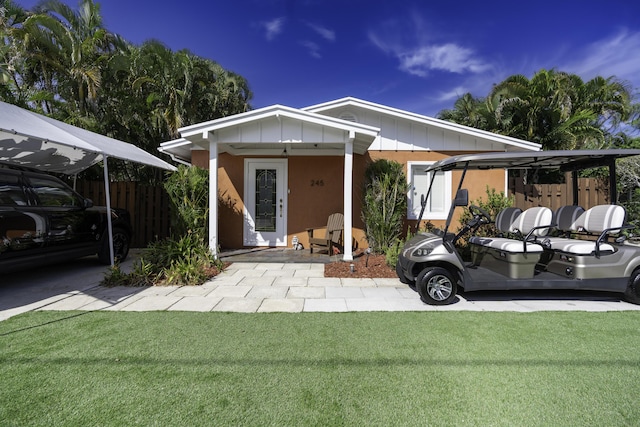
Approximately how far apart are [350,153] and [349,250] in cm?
216

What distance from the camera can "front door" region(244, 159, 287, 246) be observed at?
8602mm

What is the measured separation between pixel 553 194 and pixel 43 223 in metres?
11.4

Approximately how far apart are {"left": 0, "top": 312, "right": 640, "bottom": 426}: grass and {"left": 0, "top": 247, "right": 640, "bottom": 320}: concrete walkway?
40cm

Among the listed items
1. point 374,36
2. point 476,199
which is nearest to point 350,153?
point 476,199

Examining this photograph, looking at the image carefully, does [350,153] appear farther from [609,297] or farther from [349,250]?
[609,297]

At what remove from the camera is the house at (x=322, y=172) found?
8.14m

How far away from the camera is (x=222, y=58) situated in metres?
17.8

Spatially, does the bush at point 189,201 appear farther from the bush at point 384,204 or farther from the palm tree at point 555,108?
the palm tree at point 555,108

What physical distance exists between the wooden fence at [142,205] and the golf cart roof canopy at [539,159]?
25.7 ft

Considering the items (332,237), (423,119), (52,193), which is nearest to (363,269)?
(332,237)

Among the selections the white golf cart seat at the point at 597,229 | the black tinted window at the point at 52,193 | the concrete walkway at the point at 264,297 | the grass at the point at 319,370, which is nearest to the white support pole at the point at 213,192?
the concrete walkway at the point at 264,297

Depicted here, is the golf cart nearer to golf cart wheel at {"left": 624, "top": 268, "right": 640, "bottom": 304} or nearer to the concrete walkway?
golf cart wheel at {"left": 624, "top": 268, "right": 640, "bottom": 304}

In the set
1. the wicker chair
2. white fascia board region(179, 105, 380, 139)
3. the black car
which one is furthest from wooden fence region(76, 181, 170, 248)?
the wicker chair

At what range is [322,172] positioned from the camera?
8578 millimetres
